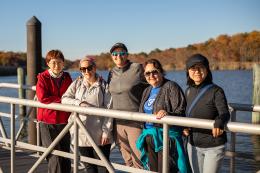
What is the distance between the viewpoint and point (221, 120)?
2.40m

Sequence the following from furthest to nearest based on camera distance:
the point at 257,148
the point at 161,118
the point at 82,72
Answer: the point at 257,148
the point at 82,72
the point at 161,118

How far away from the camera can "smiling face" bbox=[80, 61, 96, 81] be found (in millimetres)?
3729

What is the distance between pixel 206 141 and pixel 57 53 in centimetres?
191

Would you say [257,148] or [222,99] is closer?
[222,99]

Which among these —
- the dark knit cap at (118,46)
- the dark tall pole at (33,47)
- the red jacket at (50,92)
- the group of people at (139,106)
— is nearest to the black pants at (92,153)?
the group of people at (139,106)

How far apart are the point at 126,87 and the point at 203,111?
126 centimetres

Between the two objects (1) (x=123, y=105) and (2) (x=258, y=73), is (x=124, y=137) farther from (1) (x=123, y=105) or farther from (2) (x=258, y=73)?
(2) (x=258, y=73)

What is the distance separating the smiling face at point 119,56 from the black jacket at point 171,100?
2.63 ft

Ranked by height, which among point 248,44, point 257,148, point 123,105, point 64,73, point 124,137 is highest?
point 248,44

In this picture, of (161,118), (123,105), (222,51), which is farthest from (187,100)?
(222,51)

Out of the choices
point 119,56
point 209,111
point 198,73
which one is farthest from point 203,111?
point 119,56

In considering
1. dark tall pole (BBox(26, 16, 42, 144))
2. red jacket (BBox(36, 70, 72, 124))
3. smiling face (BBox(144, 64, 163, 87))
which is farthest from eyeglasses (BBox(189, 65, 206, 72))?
dark tall pole (BBox(26, 16, 42, 144))

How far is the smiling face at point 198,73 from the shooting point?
3046mm

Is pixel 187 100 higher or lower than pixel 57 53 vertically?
lower
